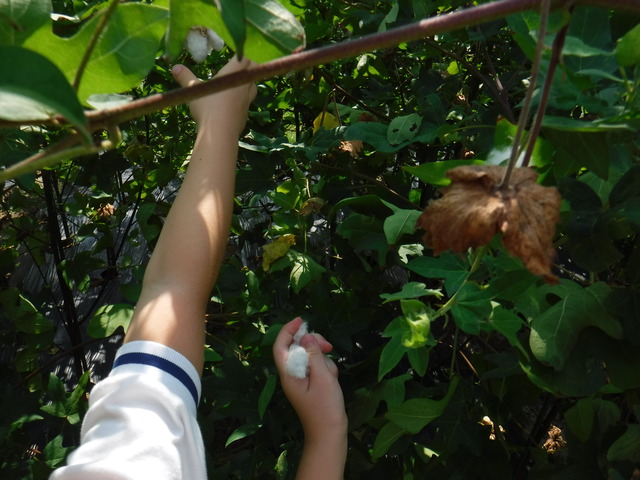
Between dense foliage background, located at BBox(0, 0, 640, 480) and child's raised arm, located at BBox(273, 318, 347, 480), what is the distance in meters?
0.05

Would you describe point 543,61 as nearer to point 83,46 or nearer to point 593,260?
point 593,260

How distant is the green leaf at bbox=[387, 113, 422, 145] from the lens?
119 centimetres

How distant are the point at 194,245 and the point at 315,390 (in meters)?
0.37

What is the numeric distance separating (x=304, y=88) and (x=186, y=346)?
2.61ft

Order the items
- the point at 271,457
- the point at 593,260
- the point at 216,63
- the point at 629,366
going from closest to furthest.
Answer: the point at 593,260
the point at 629,366
the point at 271,457
the point at 216,63

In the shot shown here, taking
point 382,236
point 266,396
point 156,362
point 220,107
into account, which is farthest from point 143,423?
point 220,107

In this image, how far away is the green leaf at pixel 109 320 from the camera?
1.35m

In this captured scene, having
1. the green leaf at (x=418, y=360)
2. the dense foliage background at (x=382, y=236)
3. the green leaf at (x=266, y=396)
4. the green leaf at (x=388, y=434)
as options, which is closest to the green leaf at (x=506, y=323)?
the dense foliage background at (x=382, y=236)

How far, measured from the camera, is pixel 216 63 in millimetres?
1769

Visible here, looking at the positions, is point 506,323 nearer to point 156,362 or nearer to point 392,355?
point 392,355

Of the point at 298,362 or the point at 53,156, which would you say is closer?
the point at 53,156

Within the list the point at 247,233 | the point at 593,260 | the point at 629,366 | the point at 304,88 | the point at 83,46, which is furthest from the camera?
the point at 247,233

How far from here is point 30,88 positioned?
0.37m

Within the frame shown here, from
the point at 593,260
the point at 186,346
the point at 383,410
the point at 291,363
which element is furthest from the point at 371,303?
the point at 593,260
